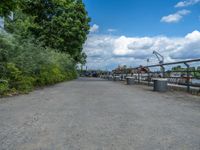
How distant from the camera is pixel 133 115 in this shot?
6.92 metres

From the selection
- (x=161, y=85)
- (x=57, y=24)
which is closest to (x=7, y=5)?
(x=161, y=85)

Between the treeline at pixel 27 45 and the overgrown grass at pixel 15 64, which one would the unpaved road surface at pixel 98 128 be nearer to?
the overgrown grass at pixel 15 64

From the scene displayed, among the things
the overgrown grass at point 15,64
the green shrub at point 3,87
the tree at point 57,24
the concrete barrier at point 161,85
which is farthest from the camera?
the tree at point 57,24

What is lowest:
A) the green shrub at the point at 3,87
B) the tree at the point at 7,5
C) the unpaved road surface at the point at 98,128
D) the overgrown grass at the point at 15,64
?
the unpaved road surface at the point at 98,128

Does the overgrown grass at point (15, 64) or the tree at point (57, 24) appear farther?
the tree at point (57, 24)

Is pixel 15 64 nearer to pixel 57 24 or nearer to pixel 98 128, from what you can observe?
pixel 98 128

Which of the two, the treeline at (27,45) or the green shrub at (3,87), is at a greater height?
the treeline at (27,45)

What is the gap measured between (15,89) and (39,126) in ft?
22.7

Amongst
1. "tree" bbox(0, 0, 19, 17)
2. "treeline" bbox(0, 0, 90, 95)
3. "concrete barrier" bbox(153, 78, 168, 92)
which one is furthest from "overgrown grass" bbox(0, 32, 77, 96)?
"concrete barrier" bbox(153, 78, 168, 92)

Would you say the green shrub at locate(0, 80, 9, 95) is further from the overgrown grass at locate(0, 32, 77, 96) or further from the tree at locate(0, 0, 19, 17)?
the tree at locate(0, 0, 19, 17)

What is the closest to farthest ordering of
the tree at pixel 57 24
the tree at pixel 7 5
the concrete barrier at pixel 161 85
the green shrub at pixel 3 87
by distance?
the green shrub at pixel 3 87 → the tree at pixel 7 5 → the concrete barrier at pixel 161 85 → the tree at pixel 57 24

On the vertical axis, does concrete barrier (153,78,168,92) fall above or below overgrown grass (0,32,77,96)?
below

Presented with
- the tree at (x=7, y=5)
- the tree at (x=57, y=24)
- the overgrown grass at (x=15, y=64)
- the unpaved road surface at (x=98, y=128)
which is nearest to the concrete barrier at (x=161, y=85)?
the overgrown grass at (x=15, y=64)

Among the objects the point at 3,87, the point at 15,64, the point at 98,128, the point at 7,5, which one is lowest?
the point at 98,128
